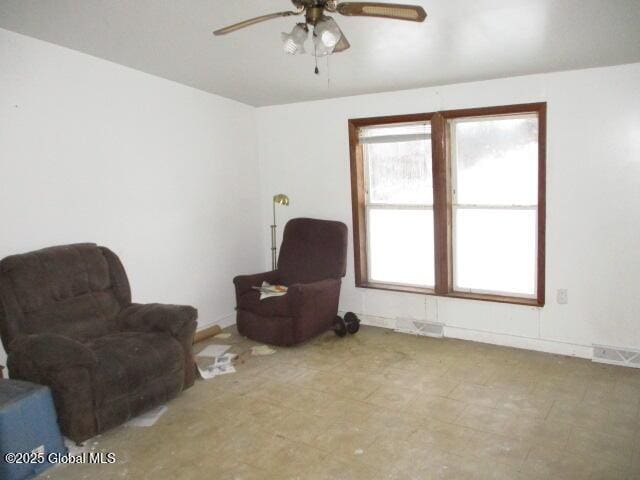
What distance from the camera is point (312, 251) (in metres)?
4.59

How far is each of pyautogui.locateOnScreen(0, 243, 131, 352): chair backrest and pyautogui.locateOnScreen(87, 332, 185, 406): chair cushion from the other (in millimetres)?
193

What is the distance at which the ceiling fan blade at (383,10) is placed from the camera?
174 centimetres

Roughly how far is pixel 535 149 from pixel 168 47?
9.58 feet

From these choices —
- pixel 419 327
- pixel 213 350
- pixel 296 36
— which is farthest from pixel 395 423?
pixel 296 36

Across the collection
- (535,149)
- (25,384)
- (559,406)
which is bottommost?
(559,406)

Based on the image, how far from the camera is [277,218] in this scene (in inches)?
205

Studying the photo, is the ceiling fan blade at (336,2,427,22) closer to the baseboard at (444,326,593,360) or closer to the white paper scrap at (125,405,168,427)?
the white paper scrap at (125,405,168,427)

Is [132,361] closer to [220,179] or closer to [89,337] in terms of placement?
[89,337]

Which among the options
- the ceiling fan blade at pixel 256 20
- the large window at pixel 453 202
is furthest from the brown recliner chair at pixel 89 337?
the large window at pixel 453 202

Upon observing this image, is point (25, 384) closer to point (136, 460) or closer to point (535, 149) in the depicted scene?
point (136, 460)

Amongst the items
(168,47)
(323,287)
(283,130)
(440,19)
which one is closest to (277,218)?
(283,130)

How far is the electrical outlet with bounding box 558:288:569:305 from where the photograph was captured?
150 inches

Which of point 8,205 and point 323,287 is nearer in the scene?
point 8,205

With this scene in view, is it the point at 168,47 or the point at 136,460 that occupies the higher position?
the point at 168,47
